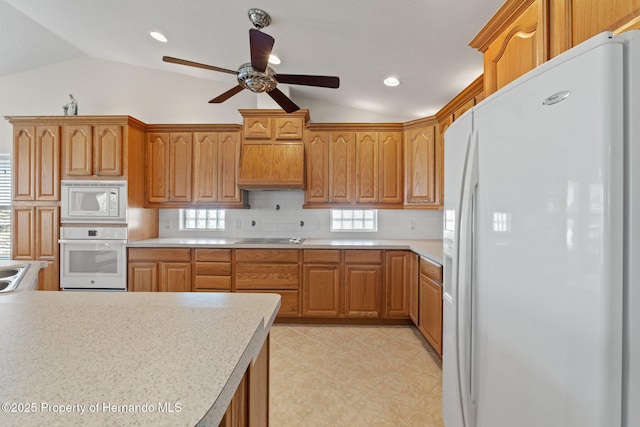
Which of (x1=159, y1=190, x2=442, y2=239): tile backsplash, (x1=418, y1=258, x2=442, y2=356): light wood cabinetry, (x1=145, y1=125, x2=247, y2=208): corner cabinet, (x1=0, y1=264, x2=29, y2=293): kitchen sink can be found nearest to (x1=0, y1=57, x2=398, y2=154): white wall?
(x1=145, y1=125, x2=247, y2=208): corner cabinet

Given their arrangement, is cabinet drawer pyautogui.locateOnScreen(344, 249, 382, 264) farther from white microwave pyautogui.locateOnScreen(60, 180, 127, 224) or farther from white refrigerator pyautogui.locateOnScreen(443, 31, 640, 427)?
white microwave pyautogui.locateOnScreen(60, 180, 127, 224)

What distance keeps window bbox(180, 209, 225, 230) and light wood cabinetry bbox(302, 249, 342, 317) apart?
4.70 feet

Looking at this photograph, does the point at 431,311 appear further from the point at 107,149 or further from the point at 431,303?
the point at 107,149

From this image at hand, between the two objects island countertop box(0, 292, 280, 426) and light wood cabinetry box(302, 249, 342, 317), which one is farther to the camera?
light wood cabinetry box(302, 249, 342, 317)

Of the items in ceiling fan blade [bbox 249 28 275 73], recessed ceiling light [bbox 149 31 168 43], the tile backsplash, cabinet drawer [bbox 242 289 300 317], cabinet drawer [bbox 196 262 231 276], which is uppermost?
recessed ceiling light [bbox 149 31 168 43]

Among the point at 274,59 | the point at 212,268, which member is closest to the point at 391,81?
the point at 274,59

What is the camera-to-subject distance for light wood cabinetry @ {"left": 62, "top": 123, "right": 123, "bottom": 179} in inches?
125

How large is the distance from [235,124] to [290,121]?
2.25 ft

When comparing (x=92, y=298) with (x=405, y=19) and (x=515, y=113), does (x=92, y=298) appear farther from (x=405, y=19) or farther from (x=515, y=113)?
(x=405, y=19)

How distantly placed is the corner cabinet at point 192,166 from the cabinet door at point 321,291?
4.19ft

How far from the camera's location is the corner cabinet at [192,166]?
3451 mm

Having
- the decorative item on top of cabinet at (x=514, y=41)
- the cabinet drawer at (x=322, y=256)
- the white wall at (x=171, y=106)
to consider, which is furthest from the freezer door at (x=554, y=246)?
the white wall at (x=171, y=106)

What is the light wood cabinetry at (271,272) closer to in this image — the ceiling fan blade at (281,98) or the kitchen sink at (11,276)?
the ceiling fan blade at (281,98)

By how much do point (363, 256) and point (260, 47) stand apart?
221cm
